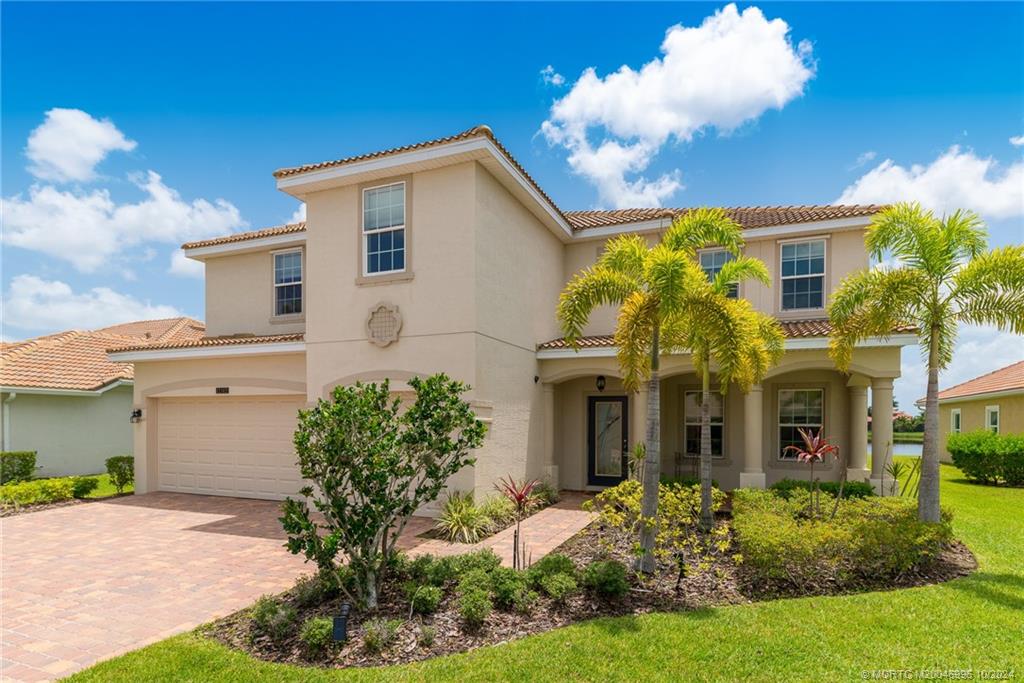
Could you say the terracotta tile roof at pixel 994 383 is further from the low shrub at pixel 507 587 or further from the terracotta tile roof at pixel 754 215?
the low shrub at pixel 507 587

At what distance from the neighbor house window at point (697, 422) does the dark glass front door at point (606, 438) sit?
1823mm

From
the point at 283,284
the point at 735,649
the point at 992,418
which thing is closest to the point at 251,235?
the point at 283,284

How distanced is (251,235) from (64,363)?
10.2 m

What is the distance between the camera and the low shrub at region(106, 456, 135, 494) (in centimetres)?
1464

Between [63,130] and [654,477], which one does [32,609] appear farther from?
[63,130]

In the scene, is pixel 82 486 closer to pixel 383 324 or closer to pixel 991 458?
pixel 383 324

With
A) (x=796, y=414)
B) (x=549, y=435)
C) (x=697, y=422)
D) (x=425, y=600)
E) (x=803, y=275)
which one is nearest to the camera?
(x=425, y=600)

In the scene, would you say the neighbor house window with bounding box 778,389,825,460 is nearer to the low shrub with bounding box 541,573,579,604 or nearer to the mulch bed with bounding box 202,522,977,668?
the mulch bed with bounding box 202,522,977,668

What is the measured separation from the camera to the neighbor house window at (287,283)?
15117 millimetres

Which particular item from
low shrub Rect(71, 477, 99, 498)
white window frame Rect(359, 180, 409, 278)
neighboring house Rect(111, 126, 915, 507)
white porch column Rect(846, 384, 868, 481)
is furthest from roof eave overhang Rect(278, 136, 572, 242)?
low shrub Rect(71, 477, 99, 498)

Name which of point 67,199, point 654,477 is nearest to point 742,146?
point 654,477

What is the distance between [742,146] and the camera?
43.9 ft

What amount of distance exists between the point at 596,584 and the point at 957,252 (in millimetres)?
7987

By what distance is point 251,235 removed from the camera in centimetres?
1555
